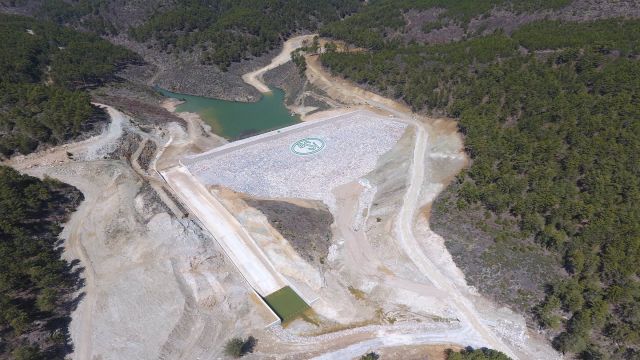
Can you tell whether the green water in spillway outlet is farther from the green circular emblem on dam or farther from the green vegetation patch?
the green vegetation patch

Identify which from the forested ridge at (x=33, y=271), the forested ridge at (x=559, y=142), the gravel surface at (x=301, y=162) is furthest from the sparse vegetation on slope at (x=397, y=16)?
the forested ridge at (x=33, y=271)

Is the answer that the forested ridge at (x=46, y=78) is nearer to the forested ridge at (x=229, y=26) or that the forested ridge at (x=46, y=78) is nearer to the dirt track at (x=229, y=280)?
the dirt track at (x=229, y=280)

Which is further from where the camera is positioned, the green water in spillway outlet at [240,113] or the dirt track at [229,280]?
the green water in spillway outlet at [240,113]

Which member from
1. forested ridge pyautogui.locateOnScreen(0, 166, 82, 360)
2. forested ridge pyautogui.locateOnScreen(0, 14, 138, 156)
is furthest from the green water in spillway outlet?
forested ridge pyautogui.locateOnScreen(0, 166, 82, 360)

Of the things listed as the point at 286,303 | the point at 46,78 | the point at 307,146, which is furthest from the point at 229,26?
the point at 286,303

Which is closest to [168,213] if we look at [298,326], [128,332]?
[128,332]

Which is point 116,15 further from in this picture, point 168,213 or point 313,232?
point 313,232
